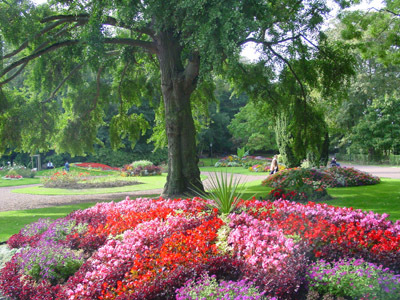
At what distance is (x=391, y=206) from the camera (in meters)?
9.62

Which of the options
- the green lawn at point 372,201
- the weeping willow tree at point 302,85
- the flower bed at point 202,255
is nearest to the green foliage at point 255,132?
the weeping willow tree at point 302,85

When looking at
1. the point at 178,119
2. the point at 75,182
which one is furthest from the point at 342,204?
the point at 75,182

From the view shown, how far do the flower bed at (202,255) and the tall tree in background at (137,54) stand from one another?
4.60 m

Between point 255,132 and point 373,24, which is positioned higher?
point 373,24

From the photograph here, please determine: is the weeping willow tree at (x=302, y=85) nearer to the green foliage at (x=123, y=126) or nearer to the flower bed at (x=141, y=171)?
the green foliage at (x=123, y=126)

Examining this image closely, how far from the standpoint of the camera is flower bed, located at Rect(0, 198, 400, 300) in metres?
4.17

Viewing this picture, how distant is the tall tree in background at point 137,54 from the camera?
921 cm

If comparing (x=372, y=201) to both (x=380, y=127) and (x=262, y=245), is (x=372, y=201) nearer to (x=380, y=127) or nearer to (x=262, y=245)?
(x=262, y=245)

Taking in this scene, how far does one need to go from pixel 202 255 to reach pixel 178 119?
8.12 meters

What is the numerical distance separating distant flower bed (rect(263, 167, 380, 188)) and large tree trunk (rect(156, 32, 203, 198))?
359 cm

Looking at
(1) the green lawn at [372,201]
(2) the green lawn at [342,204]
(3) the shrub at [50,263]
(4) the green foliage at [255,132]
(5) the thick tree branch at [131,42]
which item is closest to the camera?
Answer: (3) the shrub at [50,263]

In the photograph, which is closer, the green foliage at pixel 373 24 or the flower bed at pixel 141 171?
the green foliage at pixel 373 24

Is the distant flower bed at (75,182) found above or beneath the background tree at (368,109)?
beneath

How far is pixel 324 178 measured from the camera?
48.3 ft
